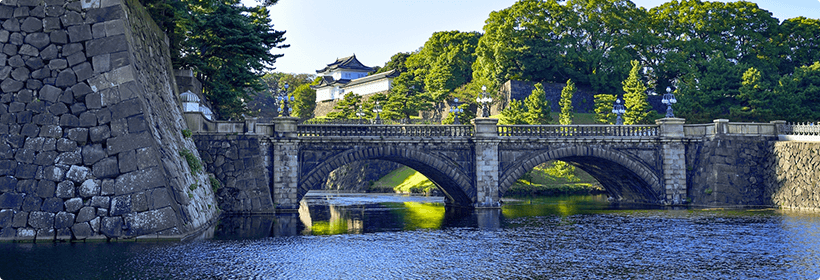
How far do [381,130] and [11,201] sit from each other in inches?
870

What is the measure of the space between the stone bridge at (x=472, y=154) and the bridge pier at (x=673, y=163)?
0.07 m

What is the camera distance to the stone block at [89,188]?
2473 cm

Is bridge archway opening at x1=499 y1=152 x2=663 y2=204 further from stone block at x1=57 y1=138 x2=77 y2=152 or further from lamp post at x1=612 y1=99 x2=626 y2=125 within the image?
stone block at x1=57 y1=138 x2=77 y2=152

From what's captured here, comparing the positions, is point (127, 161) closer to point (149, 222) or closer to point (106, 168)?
point (106, 168)

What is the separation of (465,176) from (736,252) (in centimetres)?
2050

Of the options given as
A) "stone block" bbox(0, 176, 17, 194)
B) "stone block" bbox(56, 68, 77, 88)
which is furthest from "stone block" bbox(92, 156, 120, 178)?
"stone block" bbox(56, 68, 77, 88)

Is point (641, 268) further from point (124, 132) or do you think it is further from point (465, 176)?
point (465, 176)

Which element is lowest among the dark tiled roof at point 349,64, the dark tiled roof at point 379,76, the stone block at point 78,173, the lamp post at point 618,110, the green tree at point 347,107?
the stone block at point 78,173

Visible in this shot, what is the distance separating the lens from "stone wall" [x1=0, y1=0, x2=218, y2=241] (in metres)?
24.6

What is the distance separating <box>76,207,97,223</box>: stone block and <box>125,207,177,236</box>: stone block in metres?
1.24

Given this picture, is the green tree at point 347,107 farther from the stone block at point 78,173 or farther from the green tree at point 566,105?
the stone block at point 78,173

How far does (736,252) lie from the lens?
24.6 m

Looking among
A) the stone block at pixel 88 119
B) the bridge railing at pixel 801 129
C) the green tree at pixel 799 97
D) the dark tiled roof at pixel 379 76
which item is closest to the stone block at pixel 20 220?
the stone block at pixel 88 119

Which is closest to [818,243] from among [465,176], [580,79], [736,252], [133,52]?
[736,252]
